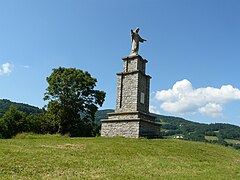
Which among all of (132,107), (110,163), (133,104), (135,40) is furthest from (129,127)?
(110,163)

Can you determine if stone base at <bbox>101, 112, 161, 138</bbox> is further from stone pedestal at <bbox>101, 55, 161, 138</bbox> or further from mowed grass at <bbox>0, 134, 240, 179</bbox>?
mowed grass at <bbox>0, 134, 240, 179</bbox>

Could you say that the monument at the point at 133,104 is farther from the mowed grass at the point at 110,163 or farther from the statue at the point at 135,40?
the mowed grass at the point at 110,163

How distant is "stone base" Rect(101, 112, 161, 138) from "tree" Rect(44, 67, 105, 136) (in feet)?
32.9

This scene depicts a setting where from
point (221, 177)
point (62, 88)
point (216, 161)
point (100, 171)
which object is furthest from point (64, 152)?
point (62, 88)

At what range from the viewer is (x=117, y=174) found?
9.57 metres

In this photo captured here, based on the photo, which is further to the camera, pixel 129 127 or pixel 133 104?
pixel 133 104

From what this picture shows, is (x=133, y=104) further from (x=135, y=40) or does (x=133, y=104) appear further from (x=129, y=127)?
(x=135, y=40)

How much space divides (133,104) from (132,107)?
0.28 m

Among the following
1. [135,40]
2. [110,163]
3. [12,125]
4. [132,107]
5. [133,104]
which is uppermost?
[135,40]

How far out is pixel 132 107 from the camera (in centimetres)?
2322

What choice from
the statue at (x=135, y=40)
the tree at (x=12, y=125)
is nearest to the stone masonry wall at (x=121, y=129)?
the statue at (x=135, y=40)

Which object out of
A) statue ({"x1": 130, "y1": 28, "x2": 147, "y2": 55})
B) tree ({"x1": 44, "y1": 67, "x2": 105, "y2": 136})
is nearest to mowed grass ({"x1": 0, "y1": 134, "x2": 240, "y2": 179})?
statue ({"x1": 130, "y1": 28, "x2": 147, "y2": 55})

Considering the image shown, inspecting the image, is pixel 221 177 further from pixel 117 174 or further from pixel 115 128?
pixel 115 128

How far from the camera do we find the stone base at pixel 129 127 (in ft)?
70.2
